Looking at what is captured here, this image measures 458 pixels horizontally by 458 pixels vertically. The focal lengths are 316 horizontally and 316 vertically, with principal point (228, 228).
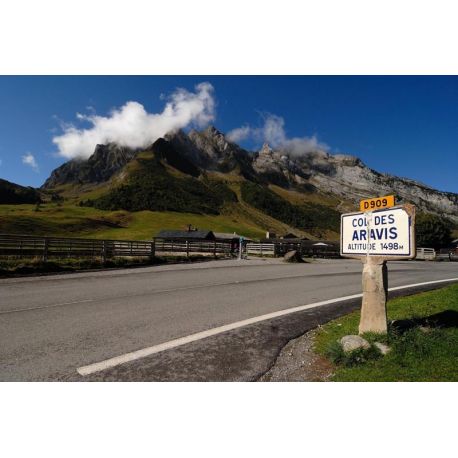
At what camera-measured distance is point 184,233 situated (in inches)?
3273

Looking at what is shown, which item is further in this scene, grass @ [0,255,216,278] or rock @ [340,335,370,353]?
grass @ [0,255,216,278]

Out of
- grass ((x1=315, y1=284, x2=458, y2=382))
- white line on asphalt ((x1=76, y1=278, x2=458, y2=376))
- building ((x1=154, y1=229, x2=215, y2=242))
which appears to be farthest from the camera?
building ((x1=154, y1=229, x2=215, y2=242))

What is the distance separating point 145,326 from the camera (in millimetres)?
6180

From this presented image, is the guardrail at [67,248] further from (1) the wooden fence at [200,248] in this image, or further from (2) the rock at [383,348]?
(2) the rock at [383,348]

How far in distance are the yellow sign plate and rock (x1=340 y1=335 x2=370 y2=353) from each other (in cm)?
218

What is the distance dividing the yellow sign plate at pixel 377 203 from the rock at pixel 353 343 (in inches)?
85.7

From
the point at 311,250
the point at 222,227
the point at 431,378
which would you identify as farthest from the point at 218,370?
the point at 222,227

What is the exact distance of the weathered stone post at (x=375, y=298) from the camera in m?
5.02

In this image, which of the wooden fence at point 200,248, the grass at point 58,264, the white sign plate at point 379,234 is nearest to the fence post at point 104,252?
the grass at point 58,264

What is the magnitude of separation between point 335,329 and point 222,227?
481 feet

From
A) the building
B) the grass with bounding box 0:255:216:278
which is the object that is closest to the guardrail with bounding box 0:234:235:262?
the grass with bounding box 0:255:216:278

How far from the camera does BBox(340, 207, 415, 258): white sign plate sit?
189 inches

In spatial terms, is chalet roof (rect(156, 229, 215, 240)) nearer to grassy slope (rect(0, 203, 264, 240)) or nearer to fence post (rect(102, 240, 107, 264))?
grassy slope (rect(0, 203, 264, 240))

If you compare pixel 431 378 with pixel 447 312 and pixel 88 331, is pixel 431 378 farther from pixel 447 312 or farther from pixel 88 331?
pixel 88 331
